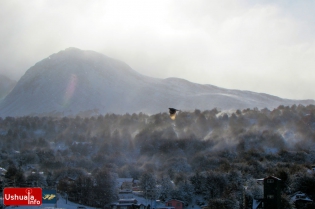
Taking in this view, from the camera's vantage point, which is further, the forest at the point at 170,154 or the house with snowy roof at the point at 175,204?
the forest at the point at 170,154

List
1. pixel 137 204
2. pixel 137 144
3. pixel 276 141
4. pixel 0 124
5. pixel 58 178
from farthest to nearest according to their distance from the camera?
pixel 0 124
pixel 137 144
pixel 276 141
pixel 58 178
pixel 137 204

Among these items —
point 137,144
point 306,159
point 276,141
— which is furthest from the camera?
point 137,144

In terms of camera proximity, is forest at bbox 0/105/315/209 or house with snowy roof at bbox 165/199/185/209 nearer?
house with snowy roof at bbox 165/199/185/209

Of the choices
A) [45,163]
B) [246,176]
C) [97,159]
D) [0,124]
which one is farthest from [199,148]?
[0,124]

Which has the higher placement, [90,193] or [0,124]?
[0,124]

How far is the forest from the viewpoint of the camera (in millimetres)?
75000

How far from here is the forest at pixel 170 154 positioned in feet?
246

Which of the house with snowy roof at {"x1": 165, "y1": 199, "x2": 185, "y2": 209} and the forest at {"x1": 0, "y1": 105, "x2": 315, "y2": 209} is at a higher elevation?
the forest at {"x1": 0, "y1": 105, "x2": 315, "y2": 209}

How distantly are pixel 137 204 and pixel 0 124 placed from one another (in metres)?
107

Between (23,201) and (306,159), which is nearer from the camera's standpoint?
(23,201)

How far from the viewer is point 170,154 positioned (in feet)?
390

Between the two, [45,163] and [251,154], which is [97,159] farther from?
[251,154]

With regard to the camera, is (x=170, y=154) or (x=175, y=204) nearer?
(x=175, y=204)

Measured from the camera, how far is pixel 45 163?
10488 cm
